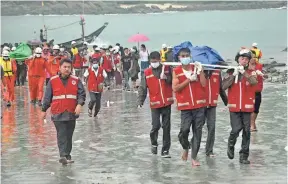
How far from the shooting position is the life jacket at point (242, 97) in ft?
35.4

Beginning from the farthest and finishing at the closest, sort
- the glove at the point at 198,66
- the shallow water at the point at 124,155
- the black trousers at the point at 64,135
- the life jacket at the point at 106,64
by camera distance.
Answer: the life jacket at the point at 106,64, the black trousers at the point at 64,135, the glove at the point at 198,66, the shallow water at the point at 124,155

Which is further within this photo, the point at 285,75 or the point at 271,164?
the point at 285,75

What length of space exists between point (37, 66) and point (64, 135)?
341 inches

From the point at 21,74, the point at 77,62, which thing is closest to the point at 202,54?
the point at 77,62

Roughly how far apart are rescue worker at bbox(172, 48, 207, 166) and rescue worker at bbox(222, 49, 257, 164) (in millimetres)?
455

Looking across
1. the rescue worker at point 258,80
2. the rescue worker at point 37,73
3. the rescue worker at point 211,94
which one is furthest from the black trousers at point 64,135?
the rescue worker at point 37,73

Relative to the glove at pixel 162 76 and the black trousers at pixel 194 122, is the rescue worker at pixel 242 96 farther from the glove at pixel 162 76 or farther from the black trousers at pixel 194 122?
the glove at pixel 162 76

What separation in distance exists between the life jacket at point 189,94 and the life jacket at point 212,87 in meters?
0.45

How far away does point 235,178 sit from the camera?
1000cm

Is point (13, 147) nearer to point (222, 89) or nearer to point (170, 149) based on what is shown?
point (170, 149)

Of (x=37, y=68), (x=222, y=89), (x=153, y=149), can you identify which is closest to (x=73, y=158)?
(x=153, y=149)

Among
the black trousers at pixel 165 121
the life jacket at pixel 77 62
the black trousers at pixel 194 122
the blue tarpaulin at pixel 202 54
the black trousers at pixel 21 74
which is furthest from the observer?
the black trousers at pixel 21 74

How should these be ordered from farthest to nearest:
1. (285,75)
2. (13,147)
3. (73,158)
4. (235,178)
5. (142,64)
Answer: (285,75) → (142,64) → (13,147) → (73,158) → (235,178)

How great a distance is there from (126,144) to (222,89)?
2.53 meters
